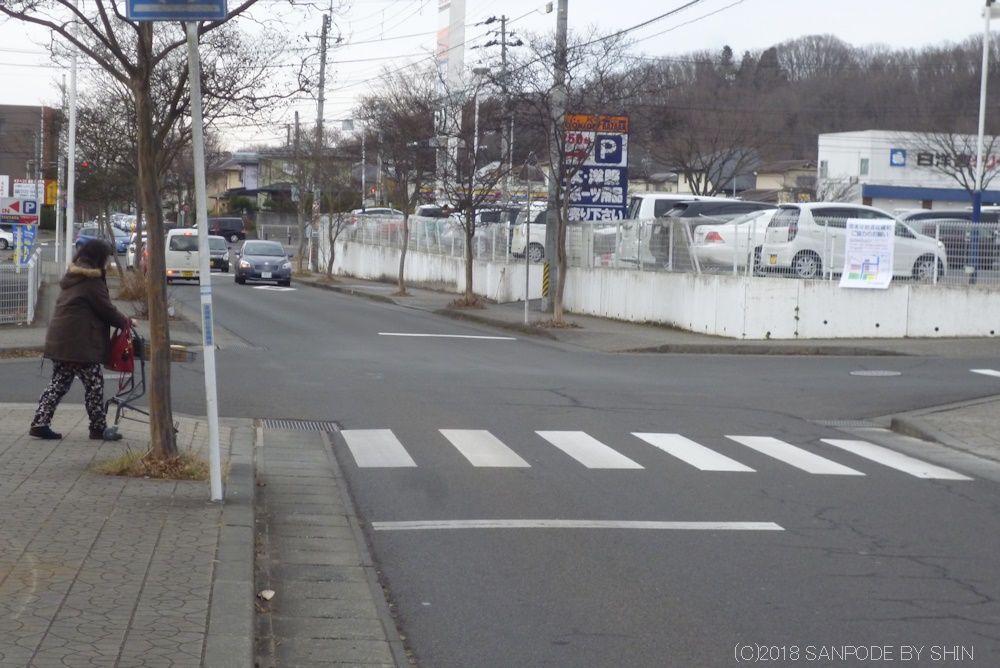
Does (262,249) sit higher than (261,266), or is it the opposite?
(262,249)

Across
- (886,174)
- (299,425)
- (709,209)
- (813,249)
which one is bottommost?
(299,425)

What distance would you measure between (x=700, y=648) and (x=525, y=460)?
5.20m

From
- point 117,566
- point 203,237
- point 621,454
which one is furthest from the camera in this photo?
point 621,454

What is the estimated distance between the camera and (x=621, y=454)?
1146 centimetres

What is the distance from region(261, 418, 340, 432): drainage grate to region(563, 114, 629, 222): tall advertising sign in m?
14.2

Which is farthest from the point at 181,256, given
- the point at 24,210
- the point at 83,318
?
the point at 83,318

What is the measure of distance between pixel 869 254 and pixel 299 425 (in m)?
14.3

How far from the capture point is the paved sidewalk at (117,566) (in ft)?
17.3

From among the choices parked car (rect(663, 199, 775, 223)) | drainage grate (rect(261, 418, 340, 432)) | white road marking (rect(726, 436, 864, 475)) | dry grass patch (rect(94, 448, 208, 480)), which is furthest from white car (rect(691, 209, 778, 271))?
dry grass patch (rect(94, 448, 208, 480))

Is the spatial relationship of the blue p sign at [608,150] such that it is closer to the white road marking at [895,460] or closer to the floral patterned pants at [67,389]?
the white road marking at [895,460]

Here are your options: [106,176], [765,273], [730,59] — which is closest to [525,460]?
[765,273]

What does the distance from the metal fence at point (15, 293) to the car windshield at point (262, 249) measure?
22.9m

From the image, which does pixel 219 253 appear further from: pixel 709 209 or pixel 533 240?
pixel 709 209

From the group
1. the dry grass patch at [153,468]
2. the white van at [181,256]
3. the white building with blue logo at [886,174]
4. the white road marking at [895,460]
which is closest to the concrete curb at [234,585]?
the dry grass patch at [153,468]
